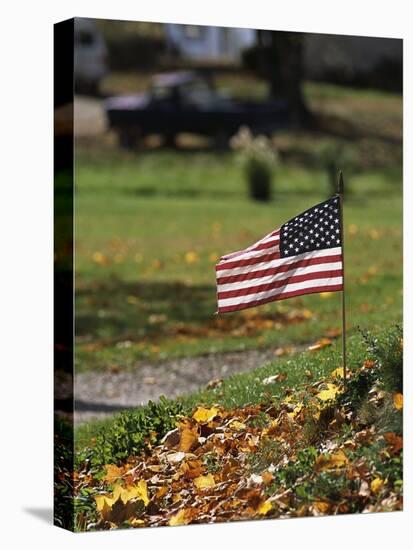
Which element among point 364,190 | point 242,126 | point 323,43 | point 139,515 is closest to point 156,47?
point 242,126

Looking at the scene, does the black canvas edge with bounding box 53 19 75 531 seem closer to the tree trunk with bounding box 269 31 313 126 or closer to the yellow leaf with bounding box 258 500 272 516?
the yellow leaf with bounding box 258 500 272 516

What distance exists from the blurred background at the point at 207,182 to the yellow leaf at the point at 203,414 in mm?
2199

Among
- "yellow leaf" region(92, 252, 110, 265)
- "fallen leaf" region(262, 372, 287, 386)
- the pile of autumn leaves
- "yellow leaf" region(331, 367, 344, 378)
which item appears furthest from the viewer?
"yellow leaf" region(92, 252, 110, 265)

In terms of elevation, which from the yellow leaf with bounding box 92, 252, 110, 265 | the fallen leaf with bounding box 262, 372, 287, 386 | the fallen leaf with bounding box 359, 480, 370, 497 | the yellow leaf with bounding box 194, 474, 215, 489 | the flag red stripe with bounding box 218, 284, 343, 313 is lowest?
the fallen leaf with bounding box 359, 480, 370, 497

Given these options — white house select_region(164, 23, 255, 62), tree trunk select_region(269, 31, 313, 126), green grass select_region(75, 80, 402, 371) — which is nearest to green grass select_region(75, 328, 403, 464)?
white house select_region(164, 23, 255, 62)

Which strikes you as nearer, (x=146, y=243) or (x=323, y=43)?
(x=323, y=43)

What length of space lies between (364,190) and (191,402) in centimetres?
589

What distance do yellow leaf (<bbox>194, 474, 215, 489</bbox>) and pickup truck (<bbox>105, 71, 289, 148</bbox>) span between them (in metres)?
4.94

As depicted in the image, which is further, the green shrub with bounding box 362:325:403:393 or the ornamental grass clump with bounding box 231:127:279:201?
the ornamental grass clump with bounding box 231:127:279:201

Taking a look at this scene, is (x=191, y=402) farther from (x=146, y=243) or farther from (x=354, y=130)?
(x=146, y=243)

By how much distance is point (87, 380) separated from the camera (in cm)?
1212

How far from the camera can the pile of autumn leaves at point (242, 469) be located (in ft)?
25.5

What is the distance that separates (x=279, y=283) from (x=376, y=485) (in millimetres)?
1506

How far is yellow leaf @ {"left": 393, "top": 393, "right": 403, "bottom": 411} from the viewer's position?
8500mm
